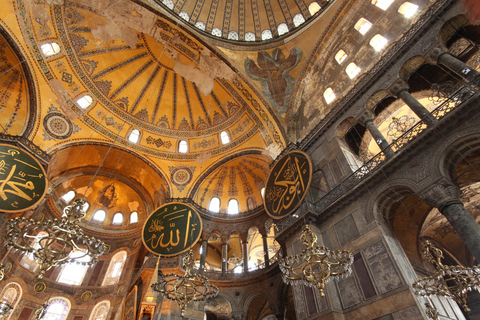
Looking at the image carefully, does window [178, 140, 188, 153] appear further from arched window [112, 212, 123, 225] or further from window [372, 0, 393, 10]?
window [372, 0, 393, 10]

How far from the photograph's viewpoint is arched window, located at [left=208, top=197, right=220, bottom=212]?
12805mm

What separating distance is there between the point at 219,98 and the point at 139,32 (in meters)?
4.43

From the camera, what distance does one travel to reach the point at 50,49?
10.4 metres

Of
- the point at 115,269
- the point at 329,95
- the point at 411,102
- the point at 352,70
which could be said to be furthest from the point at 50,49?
the point at 411,102

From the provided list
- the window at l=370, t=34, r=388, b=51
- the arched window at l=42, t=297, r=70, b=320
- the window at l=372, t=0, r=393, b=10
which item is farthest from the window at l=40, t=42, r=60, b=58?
the window at l=372, t=0, r=393, b=10

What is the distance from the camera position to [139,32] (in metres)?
11.5

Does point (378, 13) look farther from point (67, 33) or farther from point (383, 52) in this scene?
point (67, 33)

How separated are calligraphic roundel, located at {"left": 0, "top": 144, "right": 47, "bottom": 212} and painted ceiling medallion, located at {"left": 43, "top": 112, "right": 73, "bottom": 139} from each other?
160cm

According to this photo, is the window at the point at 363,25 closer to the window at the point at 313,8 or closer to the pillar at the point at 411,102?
the window at the point at 313,8

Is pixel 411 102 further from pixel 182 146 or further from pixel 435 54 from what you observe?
pixel 182 146

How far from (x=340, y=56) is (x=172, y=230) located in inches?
365

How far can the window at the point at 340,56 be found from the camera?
32.2ft

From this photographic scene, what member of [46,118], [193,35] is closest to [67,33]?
[46,118]

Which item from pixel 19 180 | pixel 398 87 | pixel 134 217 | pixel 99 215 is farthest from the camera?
pixel 134 217
